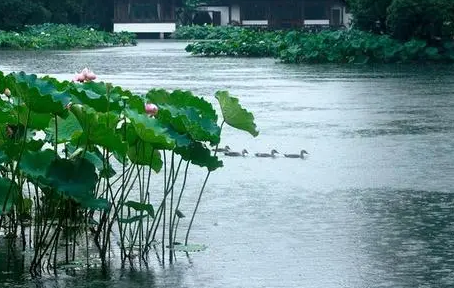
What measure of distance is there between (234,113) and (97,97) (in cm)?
77

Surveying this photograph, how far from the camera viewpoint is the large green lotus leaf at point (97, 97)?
6398 mm

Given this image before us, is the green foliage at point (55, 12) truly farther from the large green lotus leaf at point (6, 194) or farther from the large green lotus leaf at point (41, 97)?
the large green lotus leaf at point (41, 97)

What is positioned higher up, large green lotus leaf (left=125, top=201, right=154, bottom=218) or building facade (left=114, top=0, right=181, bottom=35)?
large green lotus leaf (left=125, top=201, right=154, bottom=218)

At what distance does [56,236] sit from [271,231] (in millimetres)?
2010

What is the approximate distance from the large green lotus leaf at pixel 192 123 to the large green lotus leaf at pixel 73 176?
547 millimetres

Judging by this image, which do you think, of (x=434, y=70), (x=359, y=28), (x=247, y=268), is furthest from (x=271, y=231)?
(x=359, y=28)

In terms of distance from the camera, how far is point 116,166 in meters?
11.1

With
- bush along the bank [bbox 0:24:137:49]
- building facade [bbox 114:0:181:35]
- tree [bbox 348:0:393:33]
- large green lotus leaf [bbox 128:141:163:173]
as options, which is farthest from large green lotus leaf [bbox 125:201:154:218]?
building facade [bbox 114:0:181:35]

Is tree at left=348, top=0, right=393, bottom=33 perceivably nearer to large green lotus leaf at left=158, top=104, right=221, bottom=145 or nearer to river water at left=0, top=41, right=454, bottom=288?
river water at left=0, top=41, right=454, bottom=288

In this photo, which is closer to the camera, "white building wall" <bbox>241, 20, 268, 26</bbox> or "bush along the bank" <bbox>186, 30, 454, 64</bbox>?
"bush along the bank" <bbox>186, 30, 454, 64</bbox>

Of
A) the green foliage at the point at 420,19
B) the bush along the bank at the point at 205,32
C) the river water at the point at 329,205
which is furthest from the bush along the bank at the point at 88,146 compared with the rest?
the bush along the bank at the point at 205,32

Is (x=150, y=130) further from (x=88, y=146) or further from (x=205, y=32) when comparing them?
(x=205, y=32)

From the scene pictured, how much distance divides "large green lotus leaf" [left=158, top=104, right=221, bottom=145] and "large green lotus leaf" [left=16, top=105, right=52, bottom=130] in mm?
658

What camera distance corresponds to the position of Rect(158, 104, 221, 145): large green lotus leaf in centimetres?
629
